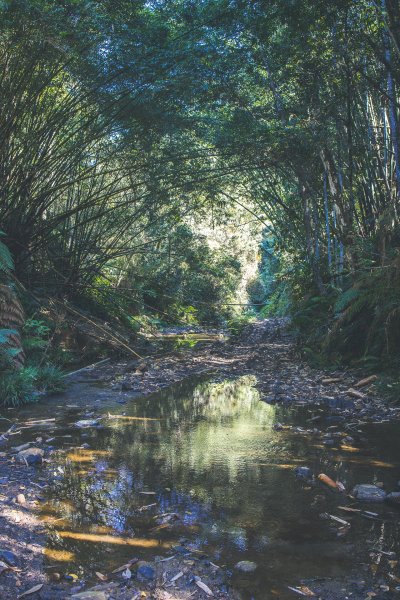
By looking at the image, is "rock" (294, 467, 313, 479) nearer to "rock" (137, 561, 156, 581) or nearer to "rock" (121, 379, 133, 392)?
"rock" (137, 561, 156, 581)

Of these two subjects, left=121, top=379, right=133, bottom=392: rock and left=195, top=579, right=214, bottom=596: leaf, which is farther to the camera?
left=121, top=379, right=133, bottom=392: rock

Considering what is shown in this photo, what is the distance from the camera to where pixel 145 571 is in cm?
234

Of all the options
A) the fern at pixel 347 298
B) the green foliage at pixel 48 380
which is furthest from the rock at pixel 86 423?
the fern at pixel 347 298

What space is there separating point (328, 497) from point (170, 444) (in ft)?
5.29

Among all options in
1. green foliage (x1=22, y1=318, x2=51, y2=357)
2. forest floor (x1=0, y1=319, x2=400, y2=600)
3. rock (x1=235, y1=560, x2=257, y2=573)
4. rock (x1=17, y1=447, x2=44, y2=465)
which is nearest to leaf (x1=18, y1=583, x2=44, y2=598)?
forest floor (x1=0, y1=319, x2=400, y2=600)

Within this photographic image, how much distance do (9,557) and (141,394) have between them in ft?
13.8

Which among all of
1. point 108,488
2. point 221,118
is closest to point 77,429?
point 108,488

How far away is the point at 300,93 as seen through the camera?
Answer: 902cm

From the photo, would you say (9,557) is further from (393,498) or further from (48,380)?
(48,380)

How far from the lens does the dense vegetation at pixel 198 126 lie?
256 inches

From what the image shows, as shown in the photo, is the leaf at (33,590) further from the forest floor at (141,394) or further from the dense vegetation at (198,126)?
the dense vegetation at (198,126)

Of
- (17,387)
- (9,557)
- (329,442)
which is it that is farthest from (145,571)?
(17,387)

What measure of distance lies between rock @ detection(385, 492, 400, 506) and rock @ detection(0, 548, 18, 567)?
2.16 metres

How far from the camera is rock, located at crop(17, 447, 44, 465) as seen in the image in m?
3.74
